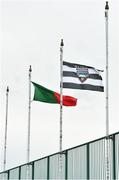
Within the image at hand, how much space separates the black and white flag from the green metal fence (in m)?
3.03

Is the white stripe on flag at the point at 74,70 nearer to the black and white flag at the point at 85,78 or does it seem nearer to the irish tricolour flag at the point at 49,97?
the black and white flag at the point at 85,78

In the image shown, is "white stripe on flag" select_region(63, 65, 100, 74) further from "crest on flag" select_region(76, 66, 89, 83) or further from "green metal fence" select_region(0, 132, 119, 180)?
"green metal fence" select_region(0, 132, 119, 180)

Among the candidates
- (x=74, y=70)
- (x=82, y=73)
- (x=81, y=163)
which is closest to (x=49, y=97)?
(x=74, y=70)

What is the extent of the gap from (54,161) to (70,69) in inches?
156

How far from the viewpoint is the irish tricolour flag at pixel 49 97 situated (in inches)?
1191

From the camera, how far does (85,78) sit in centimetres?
2772

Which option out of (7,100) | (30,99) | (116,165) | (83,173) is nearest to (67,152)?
(83,173)

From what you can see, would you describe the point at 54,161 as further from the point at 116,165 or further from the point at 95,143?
the point at 116,165

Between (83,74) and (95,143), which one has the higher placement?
(83,74)

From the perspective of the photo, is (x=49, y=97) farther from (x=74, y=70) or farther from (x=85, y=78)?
(x=85, y=78)

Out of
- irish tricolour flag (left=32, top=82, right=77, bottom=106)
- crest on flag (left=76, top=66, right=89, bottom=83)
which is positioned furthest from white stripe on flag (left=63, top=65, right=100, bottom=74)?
irish tricolour flag (left=32, top=82, right=77, bottom=106)

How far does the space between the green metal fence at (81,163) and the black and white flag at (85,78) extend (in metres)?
3.03

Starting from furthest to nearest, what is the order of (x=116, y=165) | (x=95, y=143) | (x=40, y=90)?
(x=40, y=90)
(x=95, y=143)
(x=116, y=165)

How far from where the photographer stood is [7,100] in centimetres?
4094
